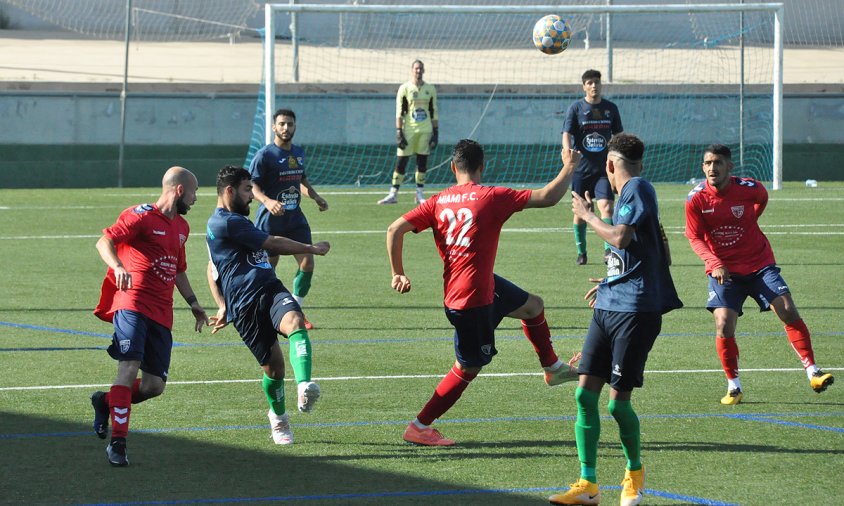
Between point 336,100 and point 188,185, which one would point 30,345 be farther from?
point 336,100

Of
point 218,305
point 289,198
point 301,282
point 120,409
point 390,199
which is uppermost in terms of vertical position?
point 390,199

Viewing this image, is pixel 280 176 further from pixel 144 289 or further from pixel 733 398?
pixel 733 398

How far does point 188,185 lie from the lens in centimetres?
798

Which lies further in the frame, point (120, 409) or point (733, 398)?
point (733, 398)

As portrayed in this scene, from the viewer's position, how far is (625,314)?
690 cm

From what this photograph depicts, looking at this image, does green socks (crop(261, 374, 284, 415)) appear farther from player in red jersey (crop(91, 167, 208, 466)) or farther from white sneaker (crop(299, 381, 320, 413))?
player in red jersey (crop(91, 167, 208, 466))

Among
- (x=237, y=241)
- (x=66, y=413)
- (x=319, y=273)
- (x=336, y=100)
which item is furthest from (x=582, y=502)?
(x=336, y=100)

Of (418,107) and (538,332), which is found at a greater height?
(418,107)

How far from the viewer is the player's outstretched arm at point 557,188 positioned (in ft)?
24.5

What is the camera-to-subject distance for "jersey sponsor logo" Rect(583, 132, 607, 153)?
1631cm

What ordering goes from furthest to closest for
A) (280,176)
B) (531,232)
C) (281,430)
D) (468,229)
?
(531,232) < (280,176) < (281,430) < (468,229)

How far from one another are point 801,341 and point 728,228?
982 millimetres

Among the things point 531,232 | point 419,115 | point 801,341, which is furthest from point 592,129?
point 419,115

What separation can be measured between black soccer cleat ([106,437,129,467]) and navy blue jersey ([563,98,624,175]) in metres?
9.82
